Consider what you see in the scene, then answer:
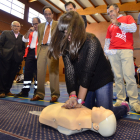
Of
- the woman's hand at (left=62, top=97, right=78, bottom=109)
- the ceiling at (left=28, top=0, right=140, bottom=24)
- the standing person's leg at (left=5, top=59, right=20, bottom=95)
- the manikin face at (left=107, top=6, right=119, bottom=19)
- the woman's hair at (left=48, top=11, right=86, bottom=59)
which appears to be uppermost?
the ceiling at (left=28, top=0, right=140, bottom=24)

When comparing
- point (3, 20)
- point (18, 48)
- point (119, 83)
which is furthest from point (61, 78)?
point (119, 83)

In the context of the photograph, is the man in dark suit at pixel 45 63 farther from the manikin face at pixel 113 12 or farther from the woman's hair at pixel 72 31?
the woman's hair at pixel 72 31

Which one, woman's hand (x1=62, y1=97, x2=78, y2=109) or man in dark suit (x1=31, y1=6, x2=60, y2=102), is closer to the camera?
woman's hand (x1=62, y1=97, x2=78, y2=109)

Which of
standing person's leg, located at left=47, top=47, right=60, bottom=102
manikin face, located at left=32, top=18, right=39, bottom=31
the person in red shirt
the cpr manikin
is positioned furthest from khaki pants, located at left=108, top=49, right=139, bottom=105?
manikin face, located at left=32, top=18, right=39, bottom=31

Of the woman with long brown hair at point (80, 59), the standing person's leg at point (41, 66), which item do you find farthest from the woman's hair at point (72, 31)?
the standing person's leg at point (41, 66)

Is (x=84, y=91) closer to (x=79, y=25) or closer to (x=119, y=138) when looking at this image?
(x=119, y=138)

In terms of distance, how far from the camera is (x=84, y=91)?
1151 millimetres

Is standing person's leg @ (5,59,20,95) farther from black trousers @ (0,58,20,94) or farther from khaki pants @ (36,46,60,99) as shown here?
khaki pants @ (36,46,60,99)

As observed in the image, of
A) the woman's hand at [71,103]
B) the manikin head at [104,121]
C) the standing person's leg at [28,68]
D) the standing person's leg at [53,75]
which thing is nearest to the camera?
the manikin head at [104,121]

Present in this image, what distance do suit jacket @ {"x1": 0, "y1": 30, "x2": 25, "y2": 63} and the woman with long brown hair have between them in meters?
1.97

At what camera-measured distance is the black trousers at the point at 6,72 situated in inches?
115

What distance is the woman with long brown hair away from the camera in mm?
1131

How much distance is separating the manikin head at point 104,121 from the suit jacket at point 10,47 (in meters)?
2.47

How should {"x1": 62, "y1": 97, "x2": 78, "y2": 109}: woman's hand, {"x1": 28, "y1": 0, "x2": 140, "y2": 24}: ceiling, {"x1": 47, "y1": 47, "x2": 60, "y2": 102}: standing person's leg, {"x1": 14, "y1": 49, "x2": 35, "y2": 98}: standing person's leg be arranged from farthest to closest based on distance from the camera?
{"x1": 28, "y1": 0, "x2": 140, "y2": 24}: ceiling → {"x1": 14, "y1": 49, "x2": 35, "y2": 98}: standing person's leg → {"x1": 47, "y1": 47, "x2": 60, "y2": 102}: standing person's leg → {"x1": 62, "y1": 97, "x2": 78, "y2": 109}: woman's hand
